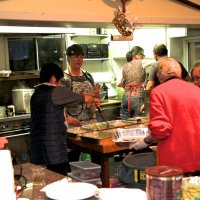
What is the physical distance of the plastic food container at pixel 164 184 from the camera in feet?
4.34

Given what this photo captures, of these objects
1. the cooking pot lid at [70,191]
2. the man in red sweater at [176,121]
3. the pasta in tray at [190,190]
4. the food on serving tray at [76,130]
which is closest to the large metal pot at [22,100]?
the food on serving tray at [76,130]

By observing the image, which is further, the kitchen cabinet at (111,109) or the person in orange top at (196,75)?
the kitchen cabinet at (111,109)

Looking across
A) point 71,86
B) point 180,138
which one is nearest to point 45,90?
point 71,86

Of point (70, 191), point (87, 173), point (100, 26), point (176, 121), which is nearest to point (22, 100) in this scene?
point (100, 26)

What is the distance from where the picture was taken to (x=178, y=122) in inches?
106

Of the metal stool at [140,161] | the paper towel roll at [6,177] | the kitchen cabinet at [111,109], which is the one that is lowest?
the metal stool at [140,161]

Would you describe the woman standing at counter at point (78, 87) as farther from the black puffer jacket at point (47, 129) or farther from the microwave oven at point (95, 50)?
the microwave oven at point (95, 50)

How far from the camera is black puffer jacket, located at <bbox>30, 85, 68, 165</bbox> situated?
10.9 ft

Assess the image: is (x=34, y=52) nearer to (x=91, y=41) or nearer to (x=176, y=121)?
(x=91, y=41)

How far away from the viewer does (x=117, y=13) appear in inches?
148

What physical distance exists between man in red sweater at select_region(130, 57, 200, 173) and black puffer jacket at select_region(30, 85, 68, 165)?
0.94 metres

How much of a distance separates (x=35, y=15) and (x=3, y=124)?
202cm

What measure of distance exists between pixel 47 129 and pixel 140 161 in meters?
0.87

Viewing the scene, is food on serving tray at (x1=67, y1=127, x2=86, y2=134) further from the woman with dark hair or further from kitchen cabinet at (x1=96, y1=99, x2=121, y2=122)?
kitchen cabinet at (x1=96, y1=99, x2=121, y2=122)
